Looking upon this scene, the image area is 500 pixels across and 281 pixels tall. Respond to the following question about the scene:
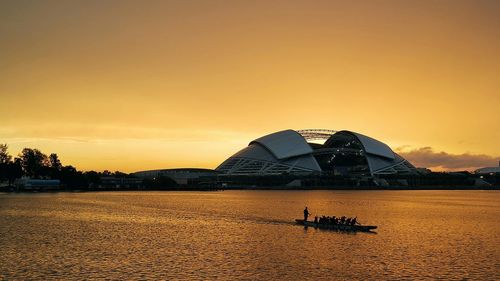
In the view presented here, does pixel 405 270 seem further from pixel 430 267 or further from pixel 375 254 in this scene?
pixel 375 254

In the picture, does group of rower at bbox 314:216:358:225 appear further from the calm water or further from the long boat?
the calm water

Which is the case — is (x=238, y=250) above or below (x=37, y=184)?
below

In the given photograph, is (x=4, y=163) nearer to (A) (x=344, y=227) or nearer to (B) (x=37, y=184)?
(B) (x=37, y=184)

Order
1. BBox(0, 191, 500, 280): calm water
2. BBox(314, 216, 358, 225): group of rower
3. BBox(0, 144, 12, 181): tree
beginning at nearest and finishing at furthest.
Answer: BBox(0, 191, 500, 280): calm water → BBox(314, 216, 358, 225): group of rower → BBox(0, 144, 12, 181): tree

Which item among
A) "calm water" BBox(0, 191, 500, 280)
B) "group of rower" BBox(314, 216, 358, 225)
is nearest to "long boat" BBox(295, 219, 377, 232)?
"group of rower" BBox(314, 216, 358, 225)

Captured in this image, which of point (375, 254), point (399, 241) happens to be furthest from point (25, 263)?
point (399, 241)

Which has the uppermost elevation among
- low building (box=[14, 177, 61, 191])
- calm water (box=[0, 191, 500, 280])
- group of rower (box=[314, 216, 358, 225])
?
low building (box=[14, 177, 61, 191])

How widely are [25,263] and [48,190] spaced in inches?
6481

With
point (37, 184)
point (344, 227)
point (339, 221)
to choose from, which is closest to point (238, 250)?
point (344, 227)

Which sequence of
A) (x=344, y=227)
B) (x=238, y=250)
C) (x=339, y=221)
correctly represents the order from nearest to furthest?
(x=238, y=250) < (x=344, y=227) < (x=339, y=221)

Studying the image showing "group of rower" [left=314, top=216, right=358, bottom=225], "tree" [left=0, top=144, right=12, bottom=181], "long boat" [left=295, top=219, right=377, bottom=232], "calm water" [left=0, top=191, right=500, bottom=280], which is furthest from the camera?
"tree" [left=0, top=144, right=12, bottom=181]

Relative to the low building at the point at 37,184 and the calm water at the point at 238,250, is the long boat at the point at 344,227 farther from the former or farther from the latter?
the low building at the point at 37,184

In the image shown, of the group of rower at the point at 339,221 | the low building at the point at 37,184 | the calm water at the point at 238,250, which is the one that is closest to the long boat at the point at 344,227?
the group of rower at the point at 339,221

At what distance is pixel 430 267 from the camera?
37.2m
